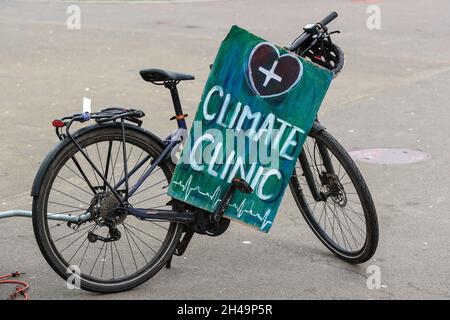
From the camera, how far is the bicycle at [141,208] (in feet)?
15.7

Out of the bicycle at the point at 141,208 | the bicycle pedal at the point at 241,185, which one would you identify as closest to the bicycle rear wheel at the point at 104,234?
the bicycle at the point at 141,208

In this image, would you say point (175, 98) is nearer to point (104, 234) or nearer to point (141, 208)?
point (141, 208)

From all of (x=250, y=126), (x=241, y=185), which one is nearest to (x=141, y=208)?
(x=241, y=185)

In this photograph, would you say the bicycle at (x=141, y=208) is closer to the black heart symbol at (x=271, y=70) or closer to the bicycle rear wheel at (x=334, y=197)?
the bicycle rear wheel at (x=334, y=197)

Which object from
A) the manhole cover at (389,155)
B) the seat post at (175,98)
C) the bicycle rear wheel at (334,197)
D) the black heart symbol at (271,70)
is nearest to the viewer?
the black heart symbol at (271,70)

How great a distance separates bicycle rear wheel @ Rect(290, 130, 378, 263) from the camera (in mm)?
5157

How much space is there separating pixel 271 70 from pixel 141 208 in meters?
1.18

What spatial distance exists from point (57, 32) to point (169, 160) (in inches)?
426

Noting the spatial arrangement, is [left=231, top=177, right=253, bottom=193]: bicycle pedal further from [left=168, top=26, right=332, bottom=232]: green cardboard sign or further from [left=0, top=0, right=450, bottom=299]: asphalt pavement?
[left=0, top=0, right=450, bottom=299]: asphalt pavement

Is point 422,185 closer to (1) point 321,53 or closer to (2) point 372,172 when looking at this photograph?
(2) point 372,172

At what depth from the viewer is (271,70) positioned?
4.87m

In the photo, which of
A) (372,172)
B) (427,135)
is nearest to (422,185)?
(372,172)

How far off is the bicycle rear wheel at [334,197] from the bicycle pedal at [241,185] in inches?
20.5

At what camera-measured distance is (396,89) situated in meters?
10.8
